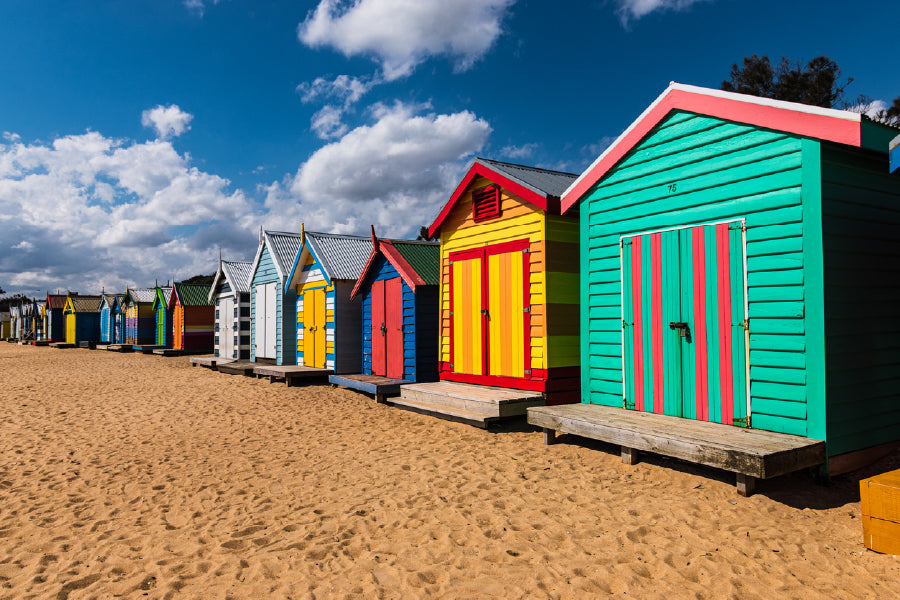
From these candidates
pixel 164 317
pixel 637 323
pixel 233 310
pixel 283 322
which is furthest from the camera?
pixel 164 317

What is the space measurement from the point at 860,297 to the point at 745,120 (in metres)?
2.26

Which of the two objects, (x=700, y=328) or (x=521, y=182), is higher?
(x=521, y=182)

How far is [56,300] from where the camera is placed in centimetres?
4659

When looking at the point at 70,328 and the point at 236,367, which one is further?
the point at 70,328

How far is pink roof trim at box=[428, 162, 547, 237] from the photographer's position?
8.71m

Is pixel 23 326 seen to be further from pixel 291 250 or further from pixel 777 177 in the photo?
pixel 777 177

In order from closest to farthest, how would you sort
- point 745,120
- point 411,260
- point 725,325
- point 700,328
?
point 745,120 < point 725,325 < point 700,328 < point 411,260

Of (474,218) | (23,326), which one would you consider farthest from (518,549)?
(23,326)

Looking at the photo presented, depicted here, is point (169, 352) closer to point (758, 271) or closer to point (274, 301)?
point (274, 301)

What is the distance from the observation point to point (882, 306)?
19.3ft

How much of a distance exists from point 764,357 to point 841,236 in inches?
57.0

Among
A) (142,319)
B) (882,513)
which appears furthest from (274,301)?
(142,319)

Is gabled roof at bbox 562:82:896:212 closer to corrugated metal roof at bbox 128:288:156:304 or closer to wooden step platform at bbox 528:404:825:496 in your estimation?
wooden step platform at bbox 528:404:825:496

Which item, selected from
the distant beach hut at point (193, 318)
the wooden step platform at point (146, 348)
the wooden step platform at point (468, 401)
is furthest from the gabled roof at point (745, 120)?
the wooden step platform at point (146, 348)
